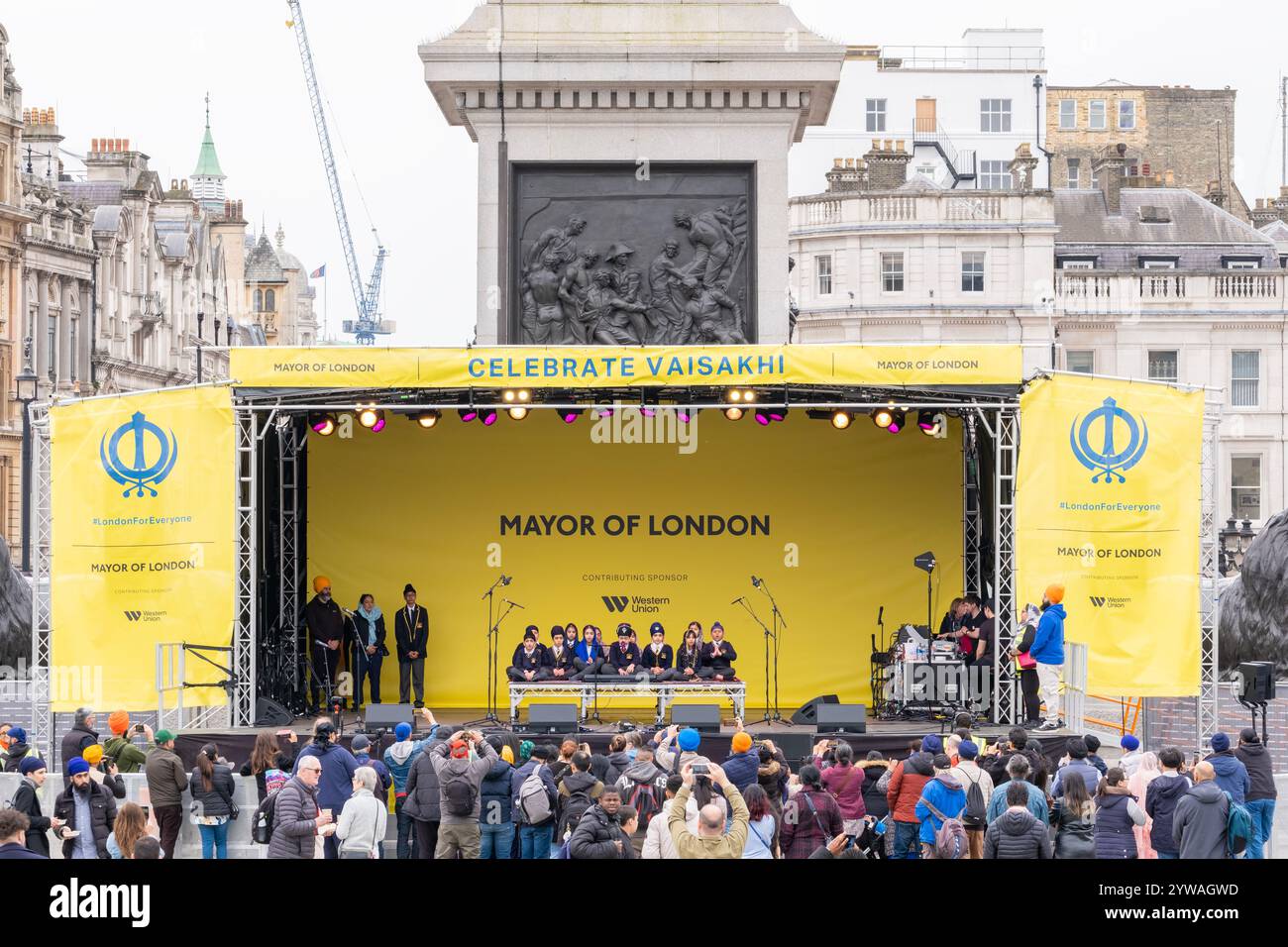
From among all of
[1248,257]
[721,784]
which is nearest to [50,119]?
[1248,257]

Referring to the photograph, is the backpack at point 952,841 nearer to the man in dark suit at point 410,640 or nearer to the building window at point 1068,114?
the man in dark suit at point 410,640

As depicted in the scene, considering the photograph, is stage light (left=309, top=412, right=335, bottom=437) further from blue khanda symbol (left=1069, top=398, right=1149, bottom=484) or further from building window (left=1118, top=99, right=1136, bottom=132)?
building window (left=1118, top=99, right=1136, bottom=132)

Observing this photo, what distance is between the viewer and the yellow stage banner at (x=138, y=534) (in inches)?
823

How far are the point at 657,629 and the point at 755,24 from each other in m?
7.75

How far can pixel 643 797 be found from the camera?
47.6 ft

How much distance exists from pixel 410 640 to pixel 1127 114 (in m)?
66.6

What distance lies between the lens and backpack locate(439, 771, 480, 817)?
14000 millimetres

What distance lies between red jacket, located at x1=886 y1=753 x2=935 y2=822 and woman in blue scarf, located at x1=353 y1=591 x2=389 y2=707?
10.7 meters

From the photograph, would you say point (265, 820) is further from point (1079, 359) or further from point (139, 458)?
point (1079, 359)

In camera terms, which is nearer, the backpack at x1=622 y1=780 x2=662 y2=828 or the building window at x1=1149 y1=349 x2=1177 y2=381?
the backpack at x1=622 y1=780 x2=662 y2=828

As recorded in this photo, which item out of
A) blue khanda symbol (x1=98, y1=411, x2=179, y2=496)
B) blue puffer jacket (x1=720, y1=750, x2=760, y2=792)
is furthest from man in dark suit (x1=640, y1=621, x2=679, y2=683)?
blue puffer jacket (x1=720, y1=750, x2=760, y2=792)

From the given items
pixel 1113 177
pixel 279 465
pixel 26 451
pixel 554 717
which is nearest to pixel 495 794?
pixel 554 717

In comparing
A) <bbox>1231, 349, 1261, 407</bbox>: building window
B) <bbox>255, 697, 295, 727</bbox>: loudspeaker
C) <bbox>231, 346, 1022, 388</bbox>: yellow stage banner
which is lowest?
<bbox>255, 697, 295, 727</bbox>: loudspeaker

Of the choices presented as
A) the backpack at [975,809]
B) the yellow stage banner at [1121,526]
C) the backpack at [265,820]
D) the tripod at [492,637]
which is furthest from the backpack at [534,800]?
the tripod at [492,637]
